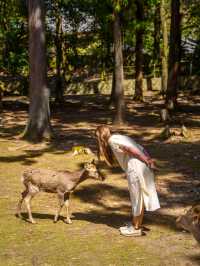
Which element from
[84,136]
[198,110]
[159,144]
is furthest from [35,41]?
[198,110]

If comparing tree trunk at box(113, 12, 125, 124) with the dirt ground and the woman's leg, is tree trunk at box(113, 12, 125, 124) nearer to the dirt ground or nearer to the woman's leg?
the dirt ground

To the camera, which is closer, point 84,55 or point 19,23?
point 19,23

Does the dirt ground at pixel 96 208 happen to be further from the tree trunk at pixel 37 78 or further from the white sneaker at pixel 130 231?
the tree trunk at pixel 37 78

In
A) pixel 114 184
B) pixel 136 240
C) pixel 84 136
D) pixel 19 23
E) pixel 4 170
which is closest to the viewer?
pixel 136 240

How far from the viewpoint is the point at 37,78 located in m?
19.6

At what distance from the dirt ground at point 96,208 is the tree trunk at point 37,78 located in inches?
22.4

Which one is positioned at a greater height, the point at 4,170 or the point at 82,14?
the point at 82,14

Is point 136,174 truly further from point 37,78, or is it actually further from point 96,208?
point 37,78

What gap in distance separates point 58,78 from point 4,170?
57.5 feet

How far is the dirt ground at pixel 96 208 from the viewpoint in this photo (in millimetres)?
8461

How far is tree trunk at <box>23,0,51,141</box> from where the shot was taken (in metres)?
19.5

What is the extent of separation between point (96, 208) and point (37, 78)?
343 inches

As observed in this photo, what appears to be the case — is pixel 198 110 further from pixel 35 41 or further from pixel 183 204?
pixel 183 204

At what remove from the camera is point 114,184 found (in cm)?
1364
